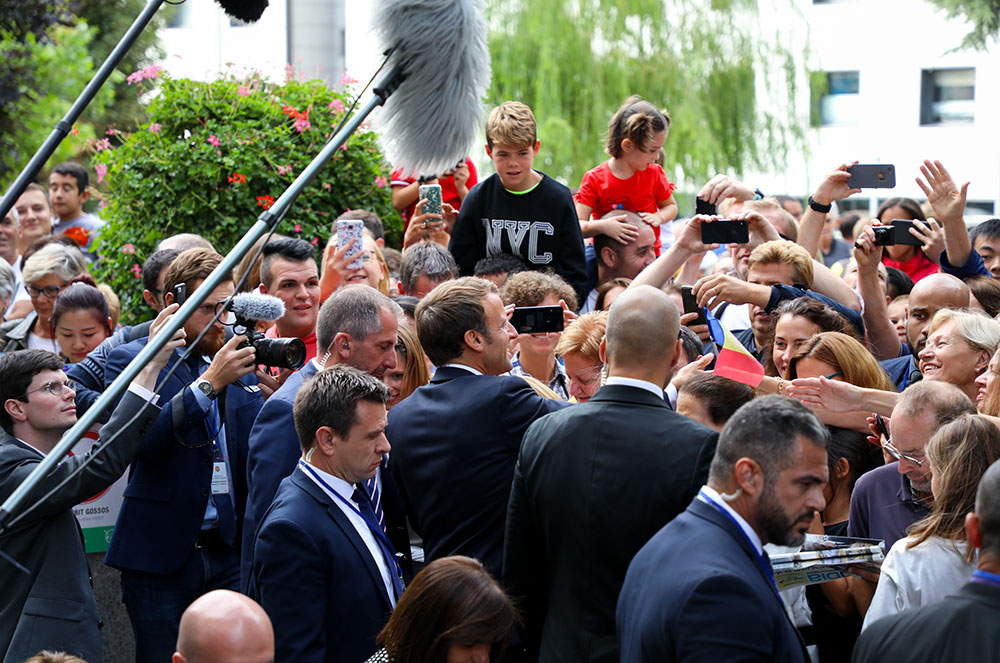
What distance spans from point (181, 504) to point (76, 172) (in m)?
6.38

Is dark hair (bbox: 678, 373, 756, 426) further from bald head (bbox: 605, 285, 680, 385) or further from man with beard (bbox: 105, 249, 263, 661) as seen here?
man with beard (bbox: 105, 249, 263, 661)

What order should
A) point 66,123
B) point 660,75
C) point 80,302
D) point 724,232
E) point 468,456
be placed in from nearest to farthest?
point 66,123
point 468,456
point 724,232
point 80,302
point 660,75

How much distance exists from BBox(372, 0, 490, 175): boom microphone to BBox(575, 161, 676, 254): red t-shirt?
4485 mm

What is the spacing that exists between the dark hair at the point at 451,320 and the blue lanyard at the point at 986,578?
2.14 meters

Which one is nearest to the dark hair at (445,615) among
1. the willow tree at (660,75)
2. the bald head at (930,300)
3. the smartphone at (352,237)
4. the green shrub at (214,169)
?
the smartphone at (352,237)

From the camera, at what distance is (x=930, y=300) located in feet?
19.8

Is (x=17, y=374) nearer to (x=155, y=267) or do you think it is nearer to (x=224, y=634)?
(x=155, y=267)

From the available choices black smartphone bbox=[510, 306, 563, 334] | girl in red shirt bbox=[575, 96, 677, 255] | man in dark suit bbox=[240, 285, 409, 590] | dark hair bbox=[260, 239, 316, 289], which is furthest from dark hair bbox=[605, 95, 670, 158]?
man in dark suit bbox=[240, 285, 409, 590]

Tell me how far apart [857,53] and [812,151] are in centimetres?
665

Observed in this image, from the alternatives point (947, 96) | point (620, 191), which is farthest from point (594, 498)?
point (947, 96)

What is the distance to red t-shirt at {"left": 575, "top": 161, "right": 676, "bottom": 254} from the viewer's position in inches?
324

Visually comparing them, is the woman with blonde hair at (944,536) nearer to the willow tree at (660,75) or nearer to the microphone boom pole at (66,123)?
the microphone boom pole at (66,123)

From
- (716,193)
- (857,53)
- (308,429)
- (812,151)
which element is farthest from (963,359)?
(857,53)

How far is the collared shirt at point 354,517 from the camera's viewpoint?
156 inches
